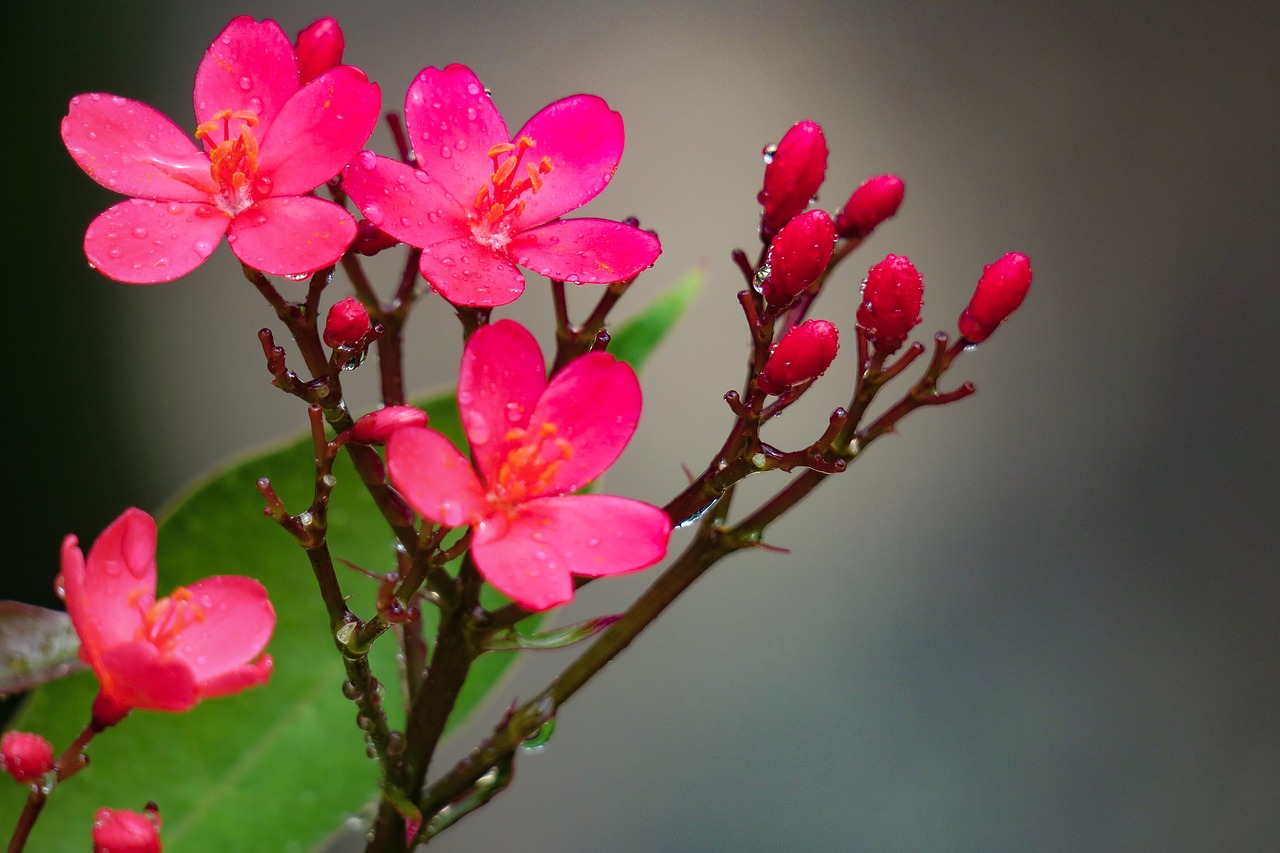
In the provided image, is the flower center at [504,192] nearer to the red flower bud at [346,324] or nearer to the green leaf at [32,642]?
the red flower bud at [346,324]

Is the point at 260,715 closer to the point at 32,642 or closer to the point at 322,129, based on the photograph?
the point at 32,642

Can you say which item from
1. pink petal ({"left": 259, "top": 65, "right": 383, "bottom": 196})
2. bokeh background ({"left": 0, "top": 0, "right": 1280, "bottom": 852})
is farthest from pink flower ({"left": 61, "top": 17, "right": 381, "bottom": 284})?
bokeh background ({"left": 0, "top": 0, "right": 1280, "bottom": 852})

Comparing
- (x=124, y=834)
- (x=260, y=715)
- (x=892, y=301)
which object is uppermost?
(x=892, y=301)

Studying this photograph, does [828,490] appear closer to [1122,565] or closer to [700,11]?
[1122,565]

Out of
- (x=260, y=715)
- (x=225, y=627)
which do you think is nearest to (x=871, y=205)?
(x=225, y=627)

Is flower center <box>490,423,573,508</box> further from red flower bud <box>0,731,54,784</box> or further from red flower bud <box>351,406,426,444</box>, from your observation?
red flower bud <box>0,731,54,784</box>

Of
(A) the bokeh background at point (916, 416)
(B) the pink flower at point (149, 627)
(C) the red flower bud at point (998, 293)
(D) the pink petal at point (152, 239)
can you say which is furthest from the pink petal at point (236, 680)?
(A) the bokeh background at point (916, 416)
